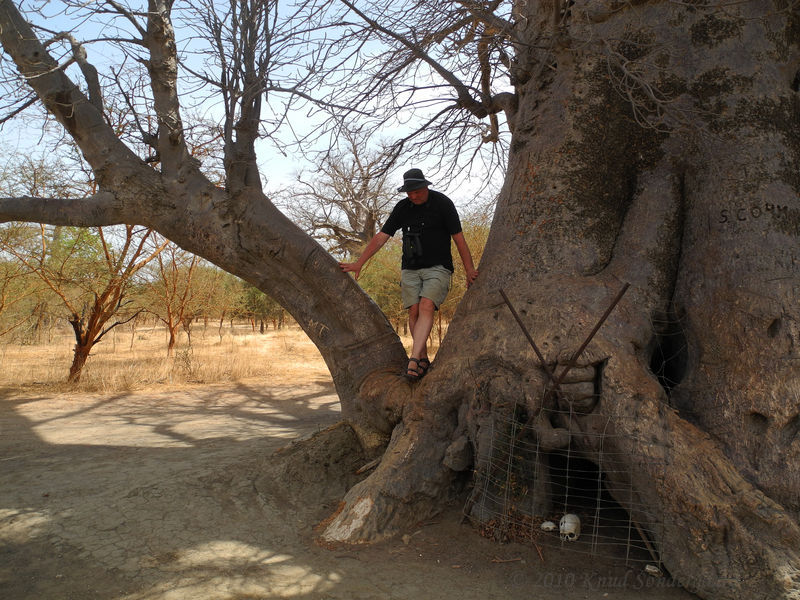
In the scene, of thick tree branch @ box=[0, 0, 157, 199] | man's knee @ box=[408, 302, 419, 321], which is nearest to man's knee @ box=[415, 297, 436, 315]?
man's knee @ box=[408, 302, 419, 321]

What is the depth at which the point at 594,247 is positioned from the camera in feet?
12.5

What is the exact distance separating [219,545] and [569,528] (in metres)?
2.03

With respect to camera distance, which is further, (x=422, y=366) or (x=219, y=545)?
(x=422, y=366)

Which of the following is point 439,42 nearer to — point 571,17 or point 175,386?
point 571,17

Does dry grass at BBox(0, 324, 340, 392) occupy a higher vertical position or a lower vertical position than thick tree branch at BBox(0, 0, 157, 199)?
lower

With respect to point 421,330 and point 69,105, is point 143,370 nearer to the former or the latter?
point 69,105

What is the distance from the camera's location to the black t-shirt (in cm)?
418

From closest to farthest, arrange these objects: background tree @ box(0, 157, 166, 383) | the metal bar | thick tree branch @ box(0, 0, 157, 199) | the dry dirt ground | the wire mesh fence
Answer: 1. the dry dirt ground
2. the wire mesh fence
3. the metal bar
4. thick tree branch @ box(0, 0, 157, 199)
5. background tree @ box(0, 157, 166, 383)

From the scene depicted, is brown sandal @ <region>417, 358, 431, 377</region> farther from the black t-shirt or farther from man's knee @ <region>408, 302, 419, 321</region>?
the black t-shirt

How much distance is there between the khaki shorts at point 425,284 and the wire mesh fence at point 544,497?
1181 mm

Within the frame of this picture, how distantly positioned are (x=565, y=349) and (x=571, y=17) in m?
2.72

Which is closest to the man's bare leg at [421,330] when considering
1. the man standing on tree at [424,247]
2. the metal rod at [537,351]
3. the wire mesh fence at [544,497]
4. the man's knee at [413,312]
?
the man standing on tree at [424,247]

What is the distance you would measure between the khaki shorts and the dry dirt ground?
1.46 meters

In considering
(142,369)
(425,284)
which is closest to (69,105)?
(425,284)
